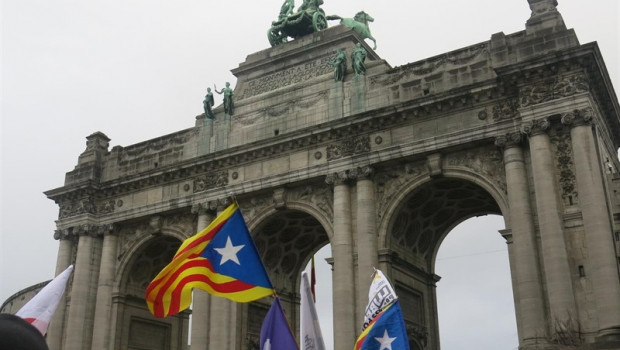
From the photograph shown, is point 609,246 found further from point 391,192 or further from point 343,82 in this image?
point 343,82

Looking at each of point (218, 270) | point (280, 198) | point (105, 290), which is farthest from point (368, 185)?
point (218, 270)

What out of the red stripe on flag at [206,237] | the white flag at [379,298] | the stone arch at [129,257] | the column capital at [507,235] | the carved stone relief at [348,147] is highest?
the carved stone relief at [348,147]

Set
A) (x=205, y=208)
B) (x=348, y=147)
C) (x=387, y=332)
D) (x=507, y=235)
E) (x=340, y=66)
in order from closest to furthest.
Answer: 1. (x=387, y=332)
2. (x=507, y=235)
3. (x=348, y=147)
4. (x=340, y=66)
5. (x=205, y=208)

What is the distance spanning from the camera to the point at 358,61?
3117cm

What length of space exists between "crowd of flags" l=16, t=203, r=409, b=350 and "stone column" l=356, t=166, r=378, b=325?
15325 mm

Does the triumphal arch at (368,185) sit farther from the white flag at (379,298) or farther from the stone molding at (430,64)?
the white flag at (379,298)

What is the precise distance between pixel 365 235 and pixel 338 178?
2.91 meters

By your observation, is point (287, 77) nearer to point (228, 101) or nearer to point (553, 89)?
point (228, 101)

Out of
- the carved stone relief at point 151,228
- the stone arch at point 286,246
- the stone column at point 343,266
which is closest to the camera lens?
the stone column at point 343,266

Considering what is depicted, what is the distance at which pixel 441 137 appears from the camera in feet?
91.0

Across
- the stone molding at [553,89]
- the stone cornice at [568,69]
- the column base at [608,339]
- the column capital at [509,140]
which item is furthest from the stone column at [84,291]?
the column base at [608,339]

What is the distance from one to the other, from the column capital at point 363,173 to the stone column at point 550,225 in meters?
6.64

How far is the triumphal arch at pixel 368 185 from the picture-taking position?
24266mm

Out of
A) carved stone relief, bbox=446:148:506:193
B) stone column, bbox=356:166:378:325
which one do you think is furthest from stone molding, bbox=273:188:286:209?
carved stone relief, bbox=446:148:506:193
